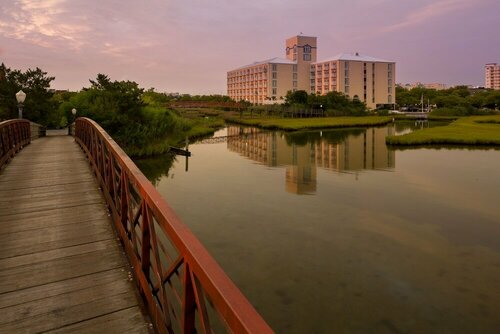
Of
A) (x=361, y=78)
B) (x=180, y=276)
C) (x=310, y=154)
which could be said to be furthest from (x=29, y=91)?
(x=361, y=78)

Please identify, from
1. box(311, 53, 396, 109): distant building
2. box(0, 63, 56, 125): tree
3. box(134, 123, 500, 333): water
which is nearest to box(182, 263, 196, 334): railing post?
box(134, 123, 500, 333): water

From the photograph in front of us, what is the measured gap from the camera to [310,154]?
34.8 m

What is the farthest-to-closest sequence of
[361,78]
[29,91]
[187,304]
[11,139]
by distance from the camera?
[361,78] < [29,91] < [11,139] < [187,304]

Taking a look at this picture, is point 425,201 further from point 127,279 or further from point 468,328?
point 127,279

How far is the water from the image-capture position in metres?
8.56

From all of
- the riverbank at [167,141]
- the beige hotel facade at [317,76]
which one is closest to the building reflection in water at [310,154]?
the riverbank at [167,141]

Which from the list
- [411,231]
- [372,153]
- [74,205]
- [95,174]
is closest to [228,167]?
[372,153]

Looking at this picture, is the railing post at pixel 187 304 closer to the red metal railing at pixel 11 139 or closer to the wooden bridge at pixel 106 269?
the wooden bridge at pixel 106 269

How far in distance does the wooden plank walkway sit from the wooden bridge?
1cm

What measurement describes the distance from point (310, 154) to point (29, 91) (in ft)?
74.1

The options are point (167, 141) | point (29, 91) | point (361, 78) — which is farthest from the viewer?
point (361, 78)

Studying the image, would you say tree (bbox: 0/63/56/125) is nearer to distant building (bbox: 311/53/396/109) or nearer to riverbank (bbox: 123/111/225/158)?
riverbank (bbox: 123/111/225/158)

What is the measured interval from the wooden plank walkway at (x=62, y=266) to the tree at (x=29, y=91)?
20900 mm

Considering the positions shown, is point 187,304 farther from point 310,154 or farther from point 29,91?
point 310,154
